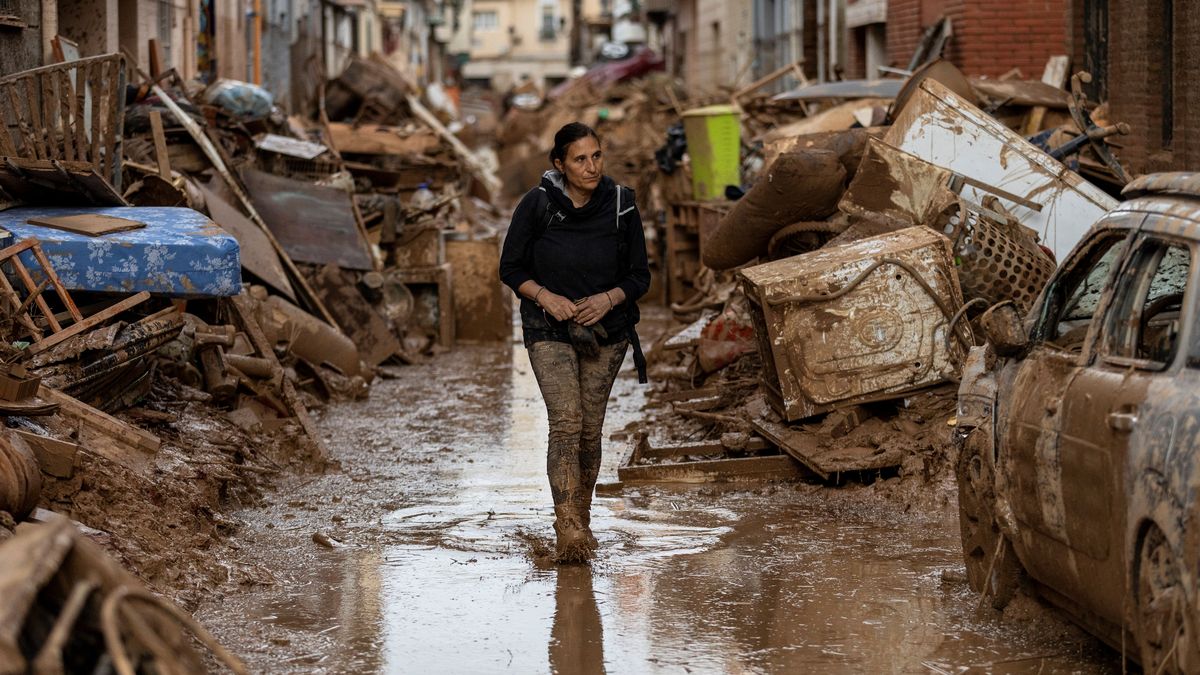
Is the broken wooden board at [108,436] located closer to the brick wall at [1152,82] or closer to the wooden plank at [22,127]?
the wooden plank at [22,127]

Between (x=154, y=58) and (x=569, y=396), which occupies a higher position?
(x=154, y=58)


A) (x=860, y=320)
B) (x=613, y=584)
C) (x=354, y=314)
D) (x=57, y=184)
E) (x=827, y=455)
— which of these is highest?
(x=57, y=184)

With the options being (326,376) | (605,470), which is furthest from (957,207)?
(326,376)

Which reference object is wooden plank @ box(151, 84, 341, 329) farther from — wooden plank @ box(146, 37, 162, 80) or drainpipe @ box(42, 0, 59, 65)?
wooden plank @ box(146, 37, 162, 80)

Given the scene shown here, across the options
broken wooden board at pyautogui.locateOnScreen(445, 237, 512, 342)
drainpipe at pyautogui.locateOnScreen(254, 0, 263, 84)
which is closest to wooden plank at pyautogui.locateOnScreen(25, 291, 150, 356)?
broken wooden board at pyautogui.locateOnScreen(445, 237, 512, 342)

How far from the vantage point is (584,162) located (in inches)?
289

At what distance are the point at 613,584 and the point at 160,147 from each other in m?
7.18

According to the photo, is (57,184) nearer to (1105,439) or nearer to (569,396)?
(569,396)

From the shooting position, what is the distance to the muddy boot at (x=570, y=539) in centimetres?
723

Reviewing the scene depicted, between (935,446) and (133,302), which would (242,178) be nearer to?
(133,302)

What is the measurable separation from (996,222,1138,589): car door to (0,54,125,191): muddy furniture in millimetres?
6726

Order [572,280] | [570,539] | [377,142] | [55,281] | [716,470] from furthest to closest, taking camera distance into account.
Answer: [377,142] → [716,470] → [55,281] → [572,280] → [570,539]

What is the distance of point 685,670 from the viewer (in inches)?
219

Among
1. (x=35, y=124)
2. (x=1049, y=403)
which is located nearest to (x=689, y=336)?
(x=35, y=124)
